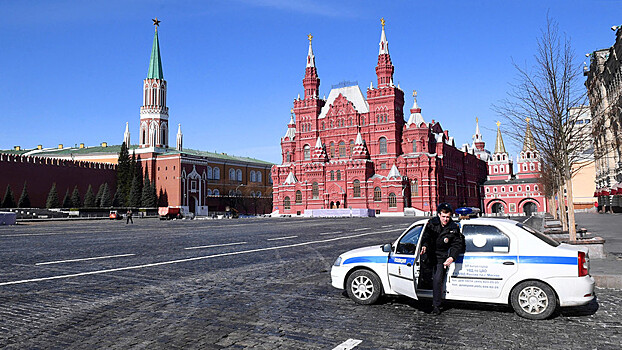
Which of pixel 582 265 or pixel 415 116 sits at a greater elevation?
pixel 415 116

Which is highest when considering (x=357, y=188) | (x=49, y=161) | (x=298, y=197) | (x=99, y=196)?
(x=49, y=161)

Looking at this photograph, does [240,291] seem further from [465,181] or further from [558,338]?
[465,181]

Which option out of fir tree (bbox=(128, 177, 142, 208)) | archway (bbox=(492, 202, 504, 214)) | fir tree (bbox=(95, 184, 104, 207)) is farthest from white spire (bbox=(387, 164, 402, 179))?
fir tree (bbox=(95, 184, 104, 207))

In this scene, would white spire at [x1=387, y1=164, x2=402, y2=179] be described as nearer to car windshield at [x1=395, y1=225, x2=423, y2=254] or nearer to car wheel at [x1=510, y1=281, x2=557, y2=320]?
car windshield at [x1=395, y1=225, x2=423, y2=254]

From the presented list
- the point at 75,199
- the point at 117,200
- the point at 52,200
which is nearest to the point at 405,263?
the point at 52,200

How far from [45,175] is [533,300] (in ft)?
238

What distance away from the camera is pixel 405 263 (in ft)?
21.6

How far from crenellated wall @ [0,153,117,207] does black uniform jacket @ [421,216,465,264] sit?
67487mm

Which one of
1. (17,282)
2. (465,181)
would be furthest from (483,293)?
(465,181)

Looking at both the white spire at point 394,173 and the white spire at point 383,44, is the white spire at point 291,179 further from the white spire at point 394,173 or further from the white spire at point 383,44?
the white spire at point 383,44

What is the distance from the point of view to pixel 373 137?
2746 inches

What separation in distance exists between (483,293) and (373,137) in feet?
211

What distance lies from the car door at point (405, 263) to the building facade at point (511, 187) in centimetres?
8444

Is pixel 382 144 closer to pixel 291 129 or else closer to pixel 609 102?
pixel 291 129
